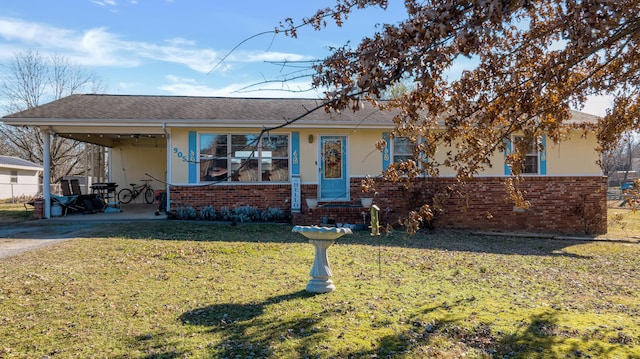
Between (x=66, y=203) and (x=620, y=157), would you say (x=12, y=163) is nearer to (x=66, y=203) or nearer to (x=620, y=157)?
(x=66, y=203)

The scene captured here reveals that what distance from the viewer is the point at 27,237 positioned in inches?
392

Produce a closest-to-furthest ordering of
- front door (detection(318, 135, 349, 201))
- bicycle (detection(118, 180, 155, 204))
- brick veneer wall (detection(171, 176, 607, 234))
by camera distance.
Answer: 1. brick veneer wall (detection(171, 176, 607, 234))
2. front door (detection(318, 135, 349, 201))
3. bicycle (detection(118, 180, 155, 204))

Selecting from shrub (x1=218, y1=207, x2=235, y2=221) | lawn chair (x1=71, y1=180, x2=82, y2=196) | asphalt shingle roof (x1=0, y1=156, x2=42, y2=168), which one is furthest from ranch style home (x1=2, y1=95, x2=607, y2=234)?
asphalt shingle roof (x1=0, y1=156, x2=42, y2=168)

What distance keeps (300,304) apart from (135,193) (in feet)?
47.8

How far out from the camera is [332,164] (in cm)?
1365

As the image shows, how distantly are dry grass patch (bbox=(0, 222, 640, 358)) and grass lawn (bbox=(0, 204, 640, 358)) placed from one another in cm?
2

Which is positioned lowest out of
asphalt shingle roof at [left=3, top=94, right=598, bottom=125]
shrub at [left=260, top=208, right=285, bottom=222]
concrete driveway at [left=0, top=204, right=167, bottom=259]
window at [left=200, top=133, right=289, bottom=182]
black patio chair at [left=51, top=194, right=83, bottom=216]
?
concrete driveway at [left=0, top=204, right=167, bottom=259]

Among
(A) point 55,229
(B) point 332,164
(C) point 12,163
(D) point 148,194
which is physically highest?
(C) point 12,163

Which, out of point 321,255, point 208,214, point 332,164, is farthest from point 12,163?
point 321,255

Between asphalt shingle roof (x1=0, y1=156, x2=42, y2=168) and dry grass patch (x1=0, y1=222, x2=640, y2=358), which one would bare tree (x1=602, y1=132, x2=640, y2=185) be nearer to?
dry grass patch (x1=0, y1=222, x2=640, y2=358)

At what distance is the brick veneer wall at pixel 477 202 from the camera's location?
1295 centimetres

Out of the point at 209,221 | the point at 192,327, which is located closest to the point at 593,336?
the point at 192,327

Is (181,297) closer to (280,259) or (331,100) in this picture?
(280,259)

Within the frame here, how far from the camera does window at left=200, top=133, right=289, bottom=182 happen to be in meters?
13.1
